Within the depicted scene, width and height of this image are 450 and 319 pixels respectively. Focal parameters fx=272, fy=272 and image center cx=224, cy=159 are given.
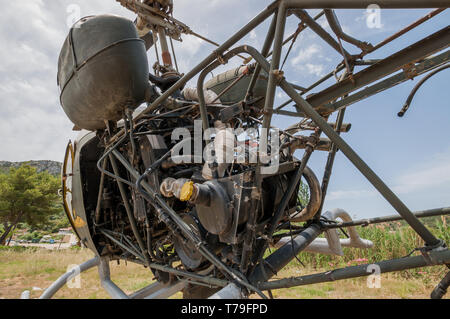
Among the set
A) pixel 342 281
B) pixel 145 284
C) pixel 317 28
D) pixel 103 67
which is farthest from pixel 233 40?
pixel 145 284

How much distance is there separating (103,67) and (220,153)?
1576mm

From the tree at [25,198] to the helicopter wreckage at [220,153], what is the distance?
27.1 m

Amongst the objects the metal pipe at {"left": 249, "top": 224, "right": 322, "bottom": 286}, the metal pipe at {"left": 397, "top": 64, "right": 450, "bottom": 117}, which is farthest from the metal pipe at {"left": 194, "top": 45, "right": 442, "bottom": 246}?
the metal pipe at {"left": 249, "top": 224, "right": 322, "bottom": 286}

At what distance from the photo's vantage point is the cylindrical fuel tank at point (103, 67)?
2.70 meters

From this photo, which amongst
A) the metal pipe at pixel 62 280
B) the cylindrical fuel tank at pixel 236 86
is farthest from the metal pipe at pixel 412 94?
the metal pipe at pixel 62 280

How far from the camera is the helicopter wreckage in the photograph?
1.72 m

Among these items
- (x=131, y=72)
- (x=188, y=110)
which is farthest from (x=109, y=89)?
(x=188, y=110)

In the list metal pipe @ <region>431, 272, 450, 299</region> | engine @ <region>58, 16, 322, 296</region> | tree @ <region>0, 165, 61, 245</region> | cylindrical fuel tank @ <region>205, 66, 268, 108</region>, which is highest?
tree @ <region>0, 165, 61, 245</region>

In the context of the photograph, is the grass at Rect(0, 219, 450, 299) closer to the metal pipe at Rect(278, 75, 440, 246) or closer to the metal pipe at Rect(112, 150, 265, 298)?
the metal pipe at Rect(112, 150, 265, 298)

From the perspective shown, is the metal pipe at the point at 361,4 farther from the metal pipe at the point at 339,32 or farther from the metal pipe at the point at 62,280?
the metal pipe at the point at 62,280

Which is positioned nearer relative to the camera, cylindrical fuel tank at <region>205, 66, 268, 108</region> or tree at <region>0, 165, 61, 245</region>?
cylindrical fuel tank at <region>205, 66, 268, 108</region>

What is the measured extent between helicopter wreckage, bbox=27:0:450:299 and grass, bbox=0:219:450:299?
2.77 meters

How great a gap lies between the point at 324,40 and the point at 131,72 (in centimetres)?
187
